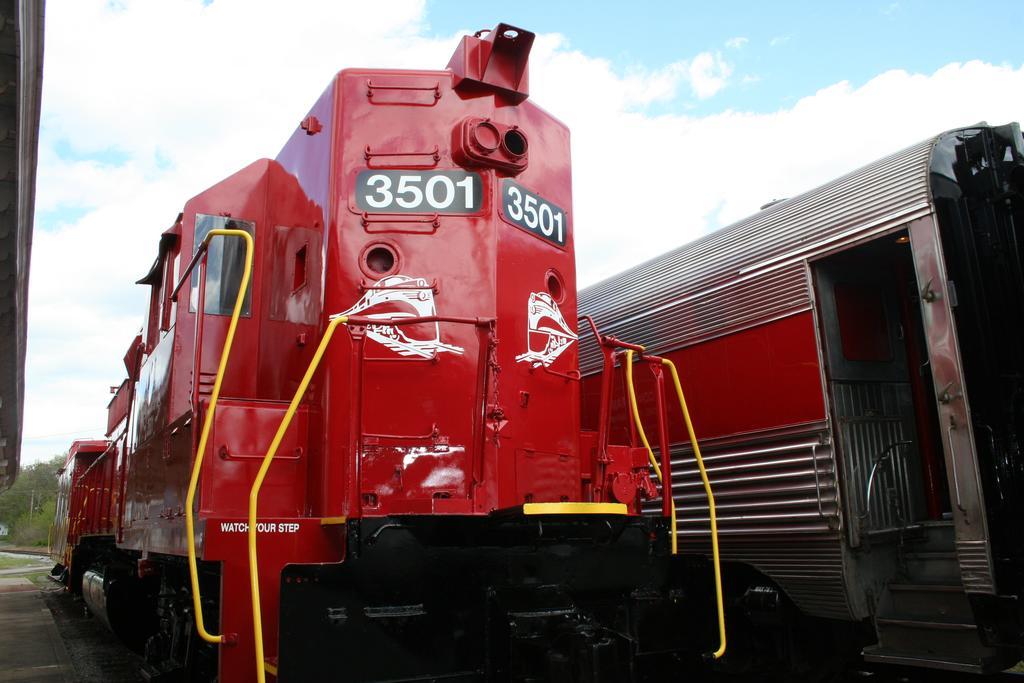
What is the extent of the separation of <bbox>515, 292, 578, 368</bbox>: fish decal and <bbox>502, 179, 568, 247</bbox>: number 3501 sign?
404mm

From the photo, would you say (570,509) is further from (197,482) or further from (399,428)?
(197,482)

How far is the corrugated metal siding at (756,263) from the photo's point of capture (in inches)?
202

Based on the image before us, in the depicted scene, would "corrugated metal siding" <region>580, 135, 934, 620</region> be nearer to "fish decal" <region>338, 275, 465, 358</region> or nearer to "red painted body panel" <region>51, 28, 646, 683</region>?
"red painted body panel" <region>51, 28, 646, 683</region>

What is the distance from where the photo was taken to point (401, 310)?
14.0 feet

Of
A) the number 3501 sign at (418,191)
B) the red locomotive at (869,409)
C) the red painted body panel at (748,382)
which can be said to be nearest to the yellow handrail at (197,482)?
the number 3501 sign at (418,191)

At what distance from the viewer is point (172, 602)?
5.21 m

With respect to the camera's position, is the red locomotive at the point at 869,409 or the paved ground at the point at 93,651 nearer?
the red locomotive at the point at 869,409

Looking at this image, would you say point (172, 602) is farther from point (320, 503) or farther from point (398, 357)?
point (398, 357)

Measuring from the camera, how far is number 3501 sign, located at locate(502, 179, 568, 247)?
4637mm

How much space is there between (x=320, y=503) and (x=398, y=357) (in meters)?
0.81

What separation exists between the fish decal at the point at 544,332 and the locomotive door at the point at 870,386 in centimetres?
191

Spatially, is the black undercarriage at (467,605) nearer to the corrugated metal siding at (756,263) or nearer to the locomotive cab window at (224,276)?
the locomotive cab window at (224,276)

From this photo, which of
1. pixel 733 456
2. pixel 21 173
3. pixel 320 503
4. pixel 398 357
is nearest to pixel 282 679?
pixel 320 503

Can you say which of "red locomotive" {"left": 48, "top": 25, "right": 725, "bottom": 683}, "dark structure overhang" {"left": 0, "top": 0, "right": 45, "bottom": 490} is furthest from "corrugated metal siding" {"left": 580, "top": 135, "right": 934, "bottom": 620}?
"dark structure overhang" {"left": 0, "top": 0, "right": 45, "bottom": 490}
